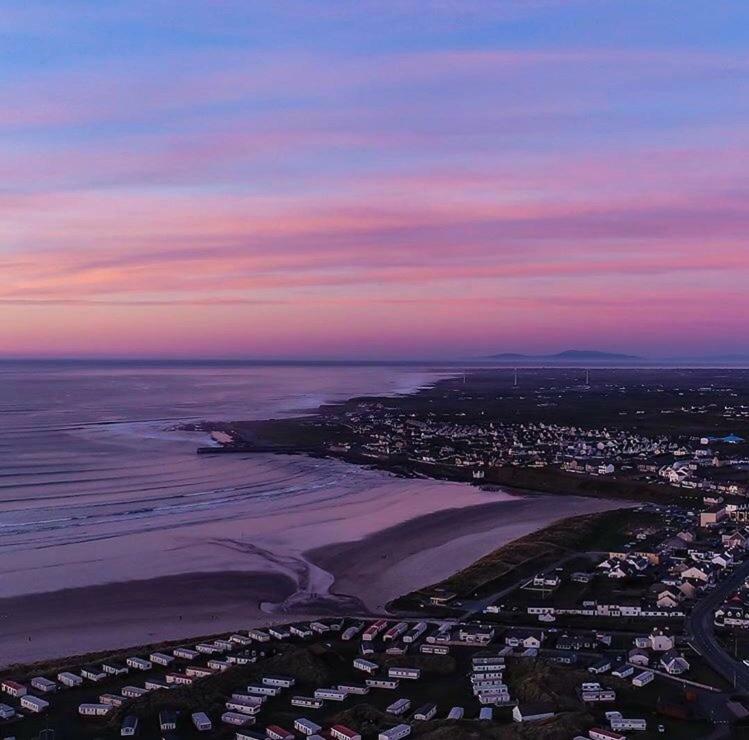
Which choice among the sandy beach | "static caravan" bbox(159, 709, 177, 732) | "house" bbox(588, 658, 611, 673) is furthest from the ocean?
"house" bbox(588, 658, 611, 673)

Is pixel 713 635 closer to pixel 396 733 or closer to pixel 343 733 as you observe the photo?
pixel 396 733

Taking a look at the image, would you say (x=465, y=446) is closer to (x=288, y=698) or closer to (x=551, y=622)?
(x=551, y=622)

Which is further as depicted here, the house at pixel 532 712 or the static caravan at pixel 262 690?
the static caravan at pixel 262 690

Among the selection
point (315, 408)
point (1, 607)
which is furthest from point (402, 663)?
point (315, 408)

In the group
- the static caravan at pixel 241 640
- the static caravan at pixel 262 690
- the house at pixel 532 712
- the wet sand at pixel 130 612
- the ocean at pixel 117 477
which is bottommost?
the wet sand at pixel 130 612

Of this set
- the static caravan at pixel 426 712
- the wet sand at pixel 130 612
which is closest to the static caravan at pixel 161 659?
the wet sand at pixel 130 612

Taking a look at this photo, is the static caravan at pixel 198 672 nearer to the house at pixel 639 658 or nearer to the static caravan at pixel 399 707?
the static caravan at pixel 399 707

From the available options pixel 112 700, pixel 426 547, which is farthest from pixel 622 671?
pixel 426 547

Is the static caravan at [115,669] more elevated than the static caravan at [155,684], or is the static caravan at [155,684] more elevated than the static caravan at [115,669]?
the static caravan at [115,669]
